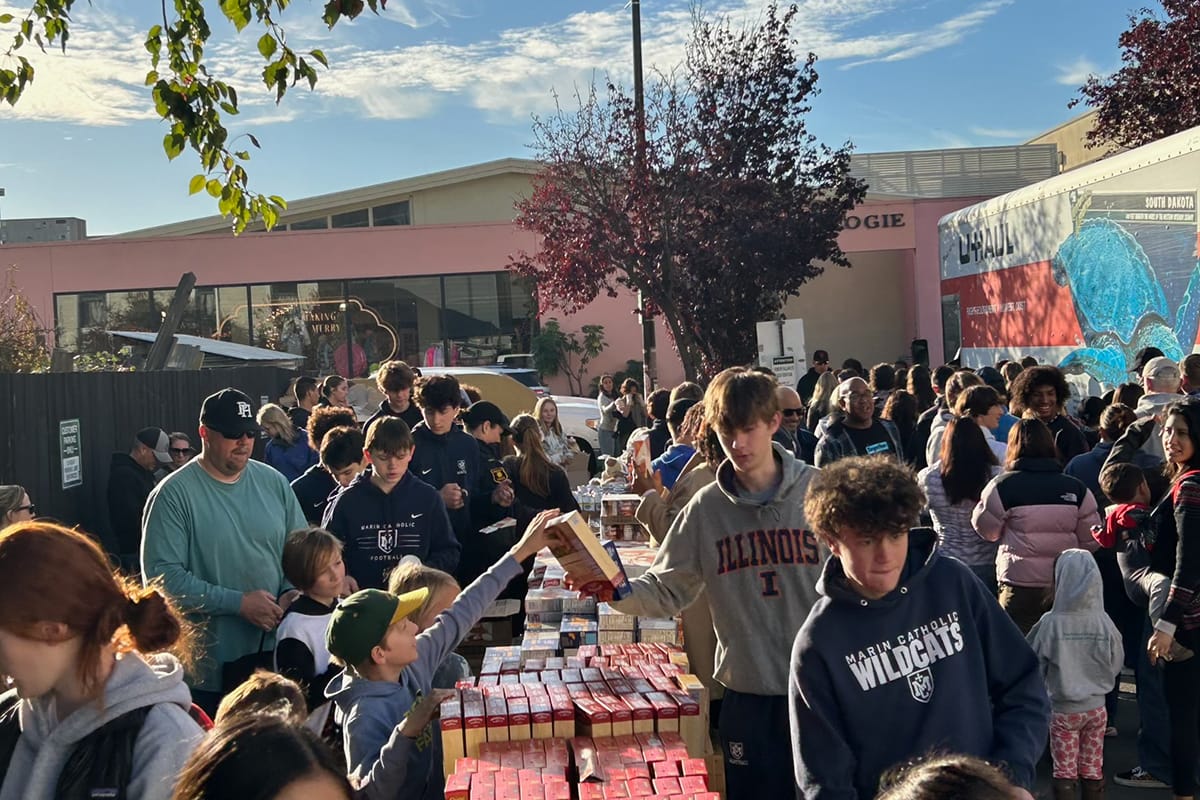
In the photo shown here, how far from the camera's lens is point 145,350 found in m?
20.7

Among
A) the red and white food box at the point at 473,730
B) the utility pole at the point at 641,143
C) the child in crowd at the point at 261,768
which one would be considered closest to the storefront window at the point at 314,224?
the utility pole at the point at 641,143

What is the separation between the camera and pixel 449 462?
7.77m

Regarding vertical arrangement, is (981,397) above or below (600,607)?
above

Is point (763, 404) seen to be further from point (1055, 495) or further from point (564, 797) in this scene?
point (1055, 495)

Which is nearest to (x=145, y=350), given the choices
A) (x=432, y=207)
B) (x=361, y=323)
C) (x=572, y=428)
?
(x=572, y=428)

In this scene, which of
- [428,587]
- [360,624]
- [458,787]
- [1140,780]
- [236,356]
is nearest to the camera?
[458,787]

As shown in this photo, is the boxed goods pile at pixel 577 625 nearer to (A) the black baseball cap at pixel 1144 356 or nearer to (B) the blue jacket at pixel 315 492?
(B) the blue jacket at pixel 315 492

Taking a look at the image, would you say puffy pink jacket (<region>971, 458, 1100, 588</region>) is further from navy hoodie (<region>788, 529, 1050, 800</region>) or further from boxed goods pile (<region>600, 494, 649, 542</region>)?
navy hoodie (<region>788, 529, 1050, 800</region>)

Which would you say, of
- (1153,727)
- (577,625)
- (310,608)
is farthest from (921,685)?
(1153,727)

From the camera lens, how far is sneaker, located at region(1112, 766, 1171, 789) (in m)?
6.25

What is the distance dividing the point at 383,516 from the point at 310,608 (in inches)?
45.8

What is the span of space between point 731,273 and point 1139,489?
1194 cm

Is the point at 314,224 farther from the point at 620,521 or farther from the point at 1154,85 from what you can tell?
the point at 620,521

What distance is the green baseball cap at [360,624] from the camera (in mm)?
3641
